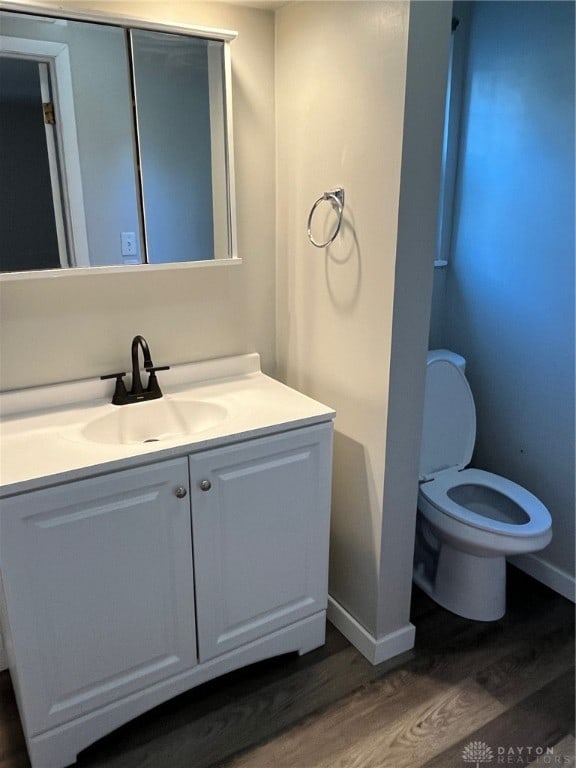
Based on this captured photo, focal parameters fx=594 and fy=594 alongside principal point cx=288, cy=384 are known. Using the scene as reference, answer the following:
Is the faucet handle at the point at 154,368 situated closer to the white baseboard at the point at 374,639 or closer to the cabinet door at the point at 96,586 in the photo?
the cabinet door at the point at 96,586

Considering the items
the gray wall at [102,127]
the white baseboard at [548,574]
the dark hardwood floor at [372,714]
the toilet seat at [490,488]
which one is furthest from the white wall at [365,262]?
the white baseboard at [548,574]

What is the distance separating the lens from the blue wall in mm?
1969

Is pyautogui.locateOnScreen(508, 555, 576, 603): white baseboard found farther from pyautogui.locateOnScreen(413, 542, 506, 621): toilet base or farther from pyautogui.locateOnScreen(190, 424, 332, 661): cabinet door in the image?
pyautogui.locateOnScreen(190, 424, 332, 661): cabinet door

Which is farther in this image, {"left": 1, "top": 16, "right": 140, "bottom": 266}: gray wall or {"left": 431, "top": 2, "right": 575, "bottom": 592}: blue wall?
{"left": 431, "top": 2, "right": 575, "bottom": 592}: blue wall

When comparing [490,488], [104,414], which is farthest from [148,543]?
[490,488]

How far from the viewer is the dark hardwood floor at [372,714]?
1564mm

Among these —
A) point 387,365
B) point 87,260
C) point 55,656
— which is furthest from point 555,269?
point 55,656

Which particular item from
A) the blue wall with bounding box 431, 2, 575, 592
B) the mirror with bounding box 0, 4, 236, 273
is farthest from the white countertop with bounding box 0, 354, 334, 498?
the blue wall with bounding box 431, 2, 575, 592

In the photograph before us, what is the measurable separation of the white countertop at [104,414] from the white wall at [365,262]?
191 millimetres

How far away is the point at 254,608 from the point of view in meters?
1.72

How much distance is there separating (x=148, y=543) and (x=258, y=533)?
12.5 inches

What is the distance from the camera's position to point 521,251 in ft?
7.06

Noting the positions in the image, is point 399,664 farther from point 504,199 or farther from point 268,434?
point 504,199

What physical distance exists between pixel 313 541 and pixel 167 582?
1.49 ft
